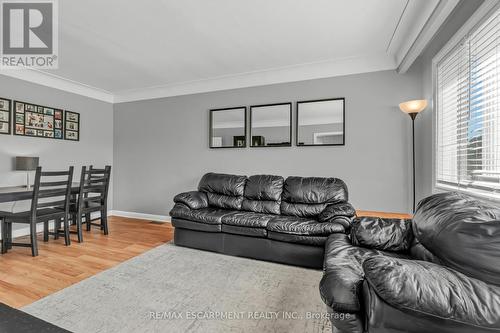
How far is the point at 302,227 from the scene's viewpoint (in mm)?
2674

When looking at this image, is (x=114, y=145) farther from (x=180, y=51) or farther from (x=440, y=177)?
(x=440, y=177)

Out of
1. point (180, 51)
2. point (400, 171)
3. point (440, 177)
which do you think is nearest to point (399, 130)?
point (400, 171)

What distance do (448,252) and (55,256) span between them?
370cm

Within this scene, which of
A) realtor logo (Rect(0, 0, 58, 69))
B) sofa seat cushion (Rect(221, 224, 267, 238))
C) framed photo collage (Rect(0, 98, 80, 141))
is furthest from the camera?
framed photo collage (Rect(0, 98, 80, 141))

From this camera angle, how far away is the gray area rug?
1.70 meters

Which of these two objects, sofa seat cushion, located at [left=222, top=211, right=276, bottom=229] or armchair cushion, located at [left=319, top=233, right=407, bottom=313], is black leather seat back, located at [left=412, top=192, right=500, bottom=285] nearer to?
armchair cushion, located at [left=319, top=233, right=407, bottom=313]

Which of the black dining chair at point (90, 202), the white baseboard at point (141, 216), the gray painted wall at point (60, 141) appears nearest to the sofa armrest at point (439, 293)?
the black dining chair at point (90, 202)

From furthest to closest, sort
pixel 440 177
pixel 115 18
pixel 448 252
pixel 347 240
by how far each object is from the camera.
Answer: pixel 440 177 < pixel 115 18 < pixel 347 240 < pixel 448 252

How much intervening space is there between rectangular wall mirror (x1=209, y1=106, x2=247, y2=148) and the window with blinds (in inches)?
103

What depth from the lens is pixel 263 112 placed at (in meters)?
3.97

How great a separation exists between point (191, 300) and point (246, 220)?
1.13 meters

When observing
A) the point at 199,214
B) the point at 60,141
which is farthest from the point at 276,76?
the point at 60,141

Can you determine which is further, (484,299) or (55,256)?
(55,256)

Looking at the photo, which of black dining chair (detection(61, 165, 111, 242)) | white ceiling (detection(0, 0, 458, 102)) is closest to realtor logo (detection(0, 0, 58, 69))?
white ceiling (detection(0, 0, 458, 102))
